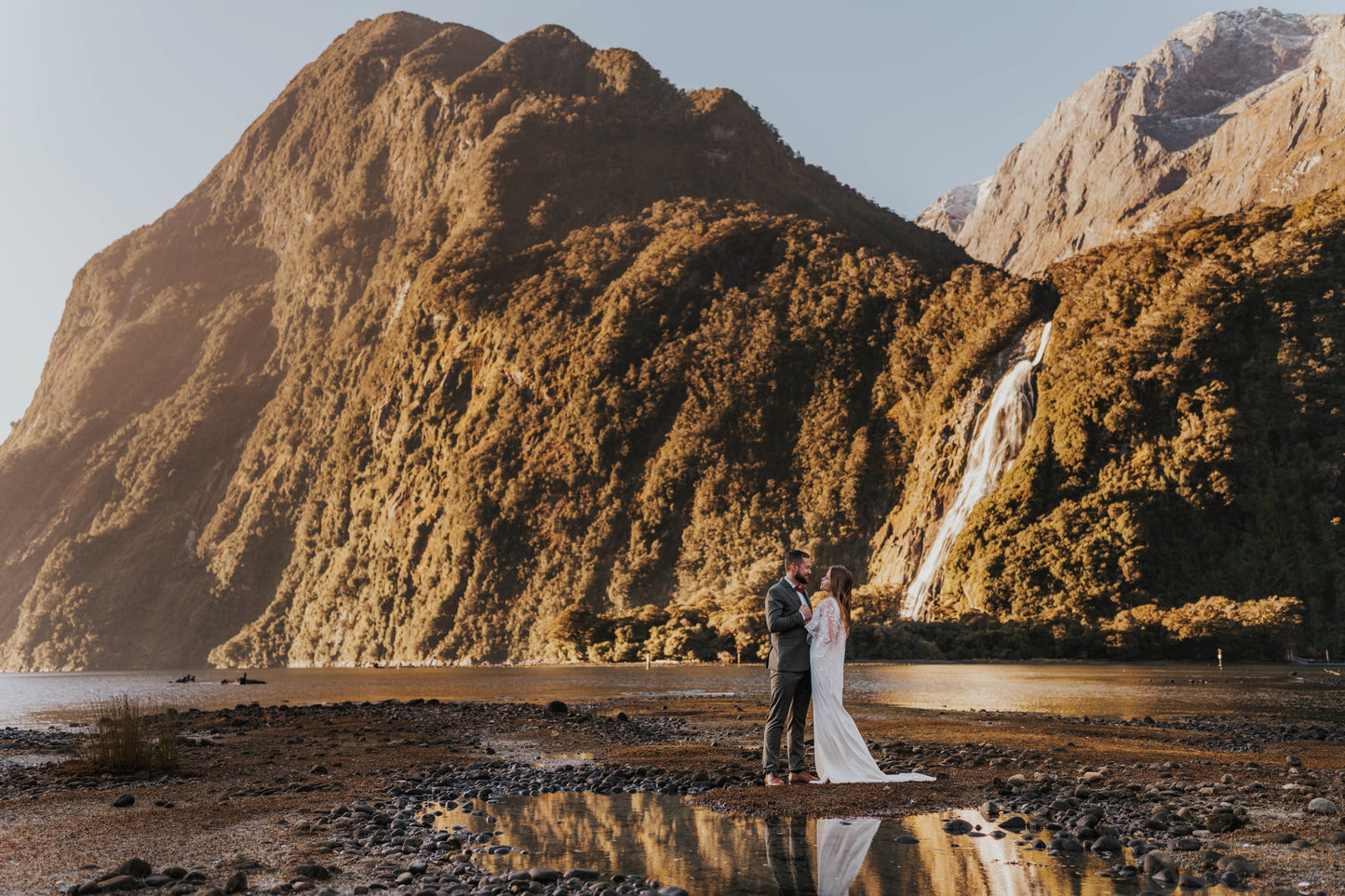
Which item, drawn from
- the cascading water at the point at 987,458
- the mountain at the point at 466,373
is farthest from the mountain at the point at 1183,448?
the mountain at the point at 466,373

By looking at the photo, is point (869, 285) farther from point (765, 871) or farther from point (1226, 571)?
point (765, 871)

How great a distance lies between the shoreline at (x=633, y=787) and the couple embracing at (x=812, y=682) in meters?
0.41

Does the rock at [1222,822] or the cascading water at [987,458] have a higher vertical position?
the cascading water at [987,458]

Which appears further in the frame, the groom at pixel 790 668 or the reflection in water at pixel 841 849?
the groom at pixel 790 668

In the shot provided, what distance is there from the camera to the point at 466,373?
354 feet

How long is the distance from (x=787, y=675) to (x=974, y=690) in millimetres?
22715

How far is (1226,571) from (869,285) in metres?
44.2

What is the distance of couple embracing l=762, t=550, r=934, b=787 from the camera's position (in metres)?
11.0

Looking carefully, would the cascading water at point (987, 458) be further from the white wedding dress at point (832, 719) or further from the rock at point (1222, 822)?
the rock at point (1222, 822)

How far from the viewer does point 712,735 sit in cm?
1817

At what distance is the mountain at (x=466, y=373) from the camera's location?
87.8 metres

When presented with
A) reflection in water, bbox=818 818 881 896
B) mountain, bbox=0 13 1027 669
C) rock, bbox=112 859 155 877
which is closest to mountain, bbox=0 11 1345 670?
mountain, bbox=0 13 1027 669

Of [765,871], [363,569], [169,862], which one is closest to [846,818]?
[765,871]

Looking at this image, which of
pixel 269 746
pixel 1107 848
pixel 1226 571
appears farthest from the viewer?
pixel 1226 571
